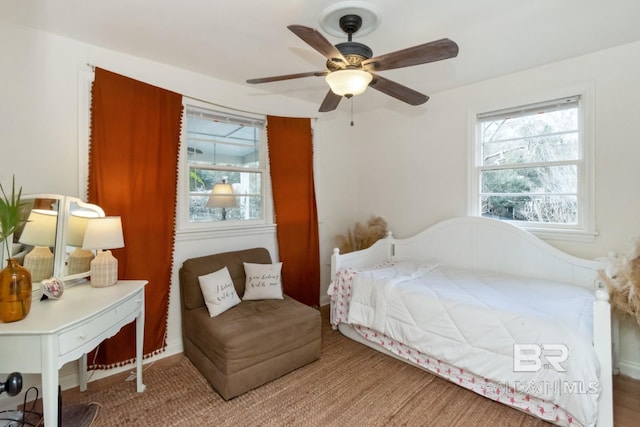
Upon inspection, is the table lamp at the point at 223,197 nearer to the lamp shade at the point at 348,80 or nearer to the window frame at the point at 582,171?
the lamp shade at the point at 348,80

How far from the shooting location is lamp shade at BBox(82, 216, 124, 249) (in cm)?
192

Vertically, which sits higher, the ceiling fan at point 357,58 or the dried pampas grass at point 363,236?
the ceiling fan at point 357,58

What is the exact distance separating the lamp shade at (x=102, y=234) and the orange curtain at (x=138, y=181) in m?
0.28

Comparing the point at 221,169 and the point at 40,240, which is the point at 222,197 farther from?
the point at 40,240

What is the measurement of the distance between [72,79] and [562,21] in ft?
11.0

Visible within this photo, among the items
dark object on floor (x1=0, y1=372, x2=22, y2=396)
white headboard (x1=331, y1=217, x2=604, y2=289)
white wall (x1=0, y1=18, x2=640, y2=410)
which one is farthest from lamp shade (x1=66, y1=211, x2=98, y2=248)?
white headboard (x1=331, y1=217, x2=604, y2=289)

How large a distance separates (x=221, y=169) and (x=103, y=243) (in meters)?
1.26

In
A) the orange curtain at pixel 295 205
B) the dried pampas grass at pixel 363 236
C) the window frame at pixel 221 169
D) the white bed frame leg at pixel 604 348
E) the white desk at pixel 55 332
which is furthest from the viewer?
the dried pampas grass at pixel 363 236

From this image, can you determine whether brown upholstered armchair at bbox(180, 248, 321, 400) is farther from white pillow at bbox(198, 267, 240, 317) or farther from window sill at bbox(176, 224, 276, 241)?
window sill at bbox(176, 224, 276, 241)

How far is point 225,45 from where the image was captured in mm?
2223

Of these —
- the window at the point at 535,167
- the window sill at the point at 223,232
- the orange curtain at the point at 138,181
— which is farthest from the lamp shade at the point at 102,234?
the window at the point at 535,167

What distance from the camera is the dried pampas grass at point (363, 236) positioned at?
11.9ft

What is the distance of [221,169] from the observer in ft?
9.63

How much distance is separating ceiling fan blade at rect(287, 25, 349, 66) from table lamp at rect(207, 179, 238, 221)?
1.77 m
